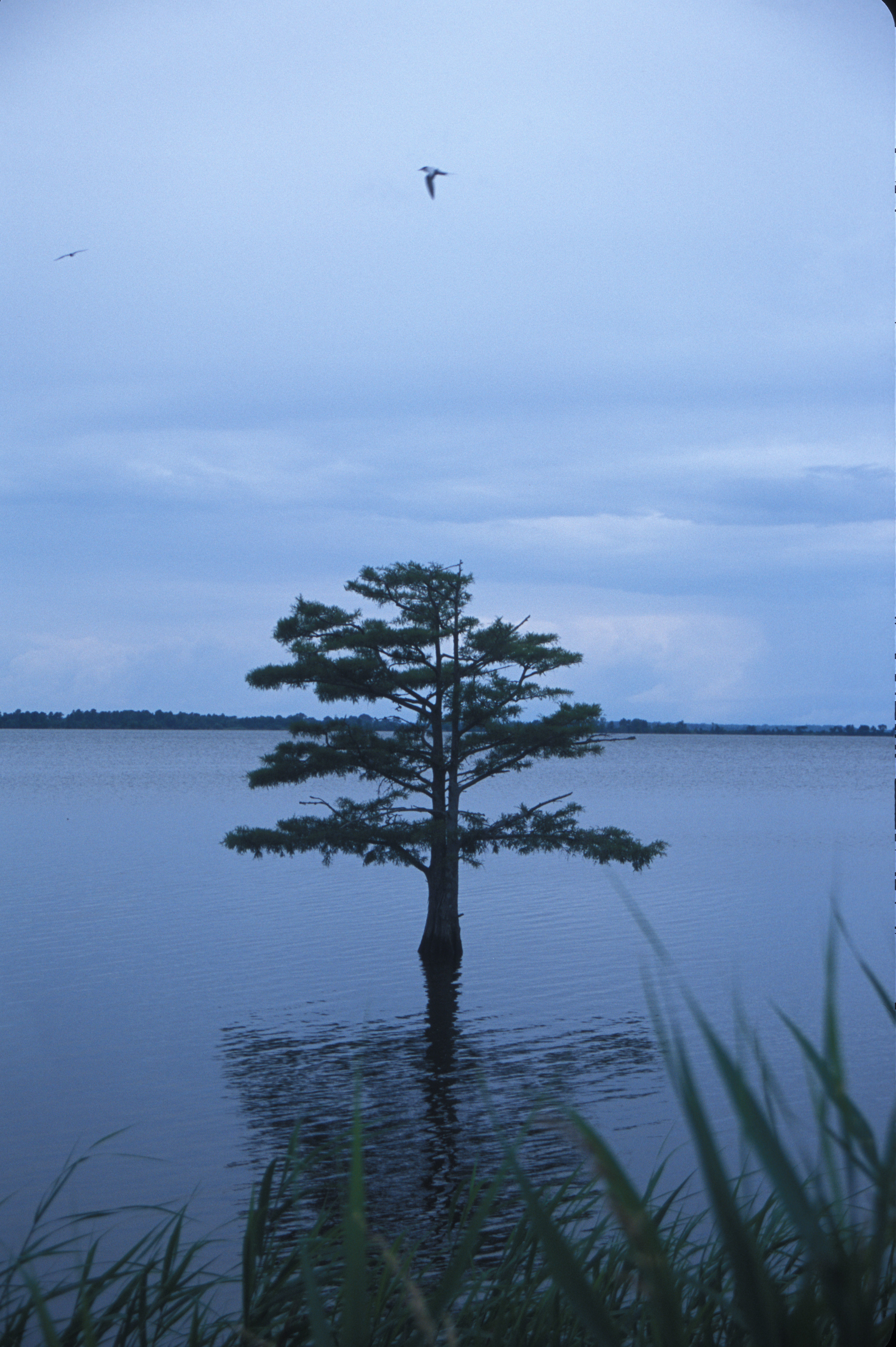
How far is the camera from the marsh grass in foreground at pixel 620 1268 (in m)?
1.28

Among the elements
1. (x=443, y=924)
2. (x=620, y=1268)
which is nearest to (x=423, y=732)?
(x=443, y=924)

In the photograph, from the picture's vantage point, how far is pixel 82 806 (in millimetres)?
81062

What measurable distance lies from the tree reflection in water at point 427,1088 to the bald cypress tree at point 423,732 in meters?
3.96

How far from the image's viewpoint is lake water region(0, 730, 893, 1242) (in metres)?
18.1

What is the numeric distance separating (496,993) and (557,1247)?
2824 centimetres

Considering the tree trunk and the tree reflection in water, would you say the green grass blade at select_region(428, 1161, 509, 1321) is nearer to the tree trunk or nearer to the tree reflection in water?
the tree reflection in water

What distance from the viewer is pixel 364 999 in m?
28.1

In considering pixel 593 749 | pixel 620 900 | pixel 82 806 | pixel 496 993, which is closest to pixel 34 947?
pixel 496 993

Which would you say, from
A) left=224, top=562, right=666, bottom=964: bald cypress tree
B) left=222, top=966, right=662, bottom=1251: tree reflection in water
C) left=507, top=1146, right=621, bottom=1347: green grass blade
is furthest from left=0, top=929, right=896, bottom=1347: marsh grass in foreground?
left=224, top=562, right=666, bottom=964: bald cypress tree

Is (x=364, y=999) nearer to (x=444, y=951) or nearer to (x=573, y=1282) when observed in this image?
(x=444, y=951)

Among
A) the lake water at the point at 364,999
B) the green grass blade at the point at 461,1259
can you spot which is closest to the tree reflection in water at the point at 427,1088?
the lake water at the point at 364,999

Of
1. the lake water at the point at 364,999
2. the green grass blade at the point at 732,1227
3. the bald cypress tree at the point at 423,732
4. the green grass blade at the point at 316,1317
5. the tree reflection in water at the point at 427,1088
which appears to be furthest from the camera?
the bald cypress tree at the point at 423,732

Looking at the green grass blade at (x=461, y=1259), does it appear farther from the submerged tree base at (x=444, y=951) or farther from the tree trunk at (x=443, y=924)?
the submerged tree base at (x=444, y=951)

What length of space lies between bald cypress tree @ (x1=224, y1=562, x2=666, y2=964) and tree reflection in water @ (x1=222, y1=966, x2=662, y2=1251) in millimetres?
3958
